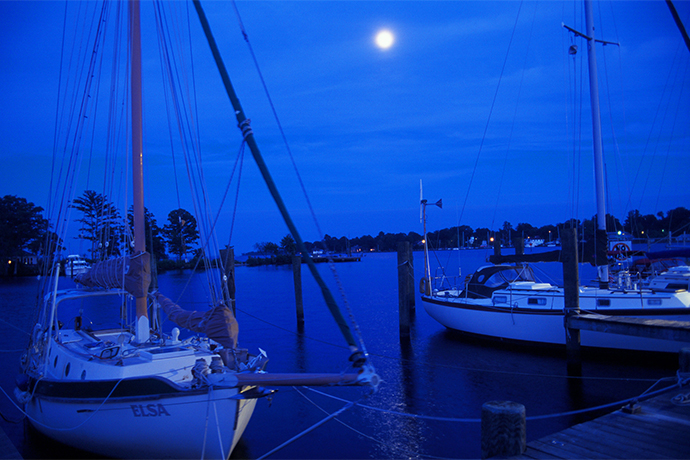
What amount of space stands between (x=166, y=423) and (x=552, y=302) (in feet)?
46.2

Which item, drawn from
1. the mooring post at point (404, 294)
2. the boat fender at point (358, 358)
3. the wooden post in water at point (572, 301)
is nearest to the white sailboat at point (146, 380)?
the boat fender at point (358, 358)

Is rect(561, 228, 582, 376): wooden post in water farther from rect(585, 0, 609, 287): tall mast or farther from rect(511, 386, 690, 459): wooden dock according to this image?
rect(511, 386, 690, 459): wooden dock

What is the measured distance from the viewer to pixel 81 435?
7836mm

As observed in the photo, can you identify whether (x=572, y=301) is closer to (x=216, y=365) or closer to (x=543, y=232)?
(x=216, y=365)

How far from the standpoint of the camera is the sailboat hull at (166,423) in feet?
21.5

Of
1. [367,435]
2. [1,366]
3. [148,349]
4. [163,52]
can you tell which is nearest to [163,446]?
[148,349]

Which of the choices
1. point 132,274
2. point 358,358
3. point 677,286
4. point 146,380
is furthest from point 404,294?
point 358,358

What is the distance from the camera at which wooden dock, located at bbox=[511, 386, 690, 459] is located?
5355 millimetres

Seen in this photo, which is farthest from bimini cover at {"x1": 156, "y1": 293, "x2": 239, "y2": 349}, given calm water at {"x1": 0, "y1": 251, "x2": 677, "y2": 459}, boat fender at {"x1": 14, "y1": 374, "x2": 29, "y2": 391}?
boat fender at {"x1": 14, "y1": 374, "x2": 29, "y2": 391}

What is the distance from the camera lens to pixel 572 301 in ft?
44.7

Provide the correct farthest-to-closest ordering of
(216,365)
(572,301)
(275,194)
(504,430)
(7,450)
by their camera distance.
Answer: (572,301) → (7,450) → (216,365) → (504,430) → (275,194)

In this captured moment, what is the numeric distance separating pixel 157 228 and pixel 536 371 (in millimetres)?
81568

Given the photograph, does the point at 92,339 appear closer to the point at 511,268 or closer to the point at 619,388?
the point at 619,388

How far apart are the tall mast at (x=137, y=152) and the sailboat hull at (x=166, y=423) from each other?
196 centimetres
